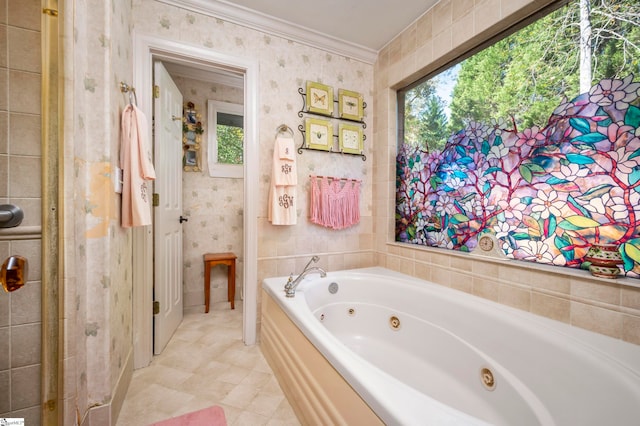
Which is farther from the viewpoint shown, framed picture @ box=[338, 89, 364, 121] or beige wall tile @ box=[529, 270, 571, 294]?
framed picture @ box=[338, 89, 364, 121]

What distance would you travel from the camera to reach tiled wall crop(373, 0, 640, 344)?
1056 mm

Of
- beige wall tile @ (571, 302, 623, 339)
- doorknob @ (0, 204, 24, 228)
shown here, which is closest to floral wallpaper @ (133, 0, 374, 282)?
doorknob @ (0, 204, 24, 228)

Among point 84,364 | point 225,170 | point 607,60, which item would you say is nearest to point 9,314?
point 84,364

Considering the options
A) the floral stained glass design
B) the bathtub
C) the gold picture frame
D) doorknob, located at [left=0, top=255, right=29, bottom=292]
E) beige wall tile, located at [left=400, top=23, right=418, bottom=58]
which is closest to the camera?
doorknob, located at [left=0, top=255, right=29, bottom=292]

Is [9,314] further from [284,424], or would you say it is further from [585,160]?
[585,160]

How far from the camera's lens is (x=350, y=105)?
7.27 ft

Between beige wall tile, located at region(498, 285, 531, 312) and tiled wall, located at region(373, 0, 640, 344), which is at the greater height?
tiled wall, located at region(373, 0, 640, 344)

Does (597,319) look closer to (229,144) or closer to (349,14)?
(349,14)

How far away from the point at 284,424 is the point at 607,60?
7.29 ft

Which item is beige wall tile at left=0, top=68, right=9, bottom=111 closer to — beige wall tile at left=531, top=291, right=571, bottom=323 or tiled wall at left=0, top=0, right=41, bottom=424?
tiled wall at left=0, top=0, right=41, bottom=424

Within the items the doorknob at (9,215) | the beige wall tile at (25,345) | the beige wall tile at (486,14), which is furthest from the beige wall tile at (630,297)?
the beige wall tile at (25,345)

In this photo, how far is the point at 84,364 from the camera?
1088 millimetres

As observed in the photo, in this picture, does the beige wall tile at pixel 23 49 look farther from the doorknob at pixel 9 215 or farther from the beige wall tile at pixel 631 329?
the beige wall tile at pixel 631 329

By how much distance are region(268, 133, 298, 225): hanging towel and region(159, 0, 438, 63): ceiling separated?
0.87 meters
